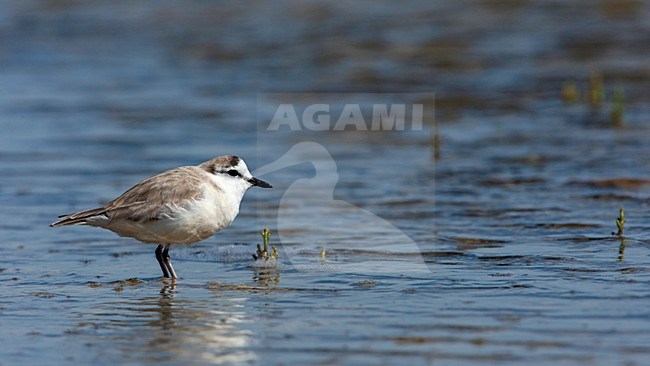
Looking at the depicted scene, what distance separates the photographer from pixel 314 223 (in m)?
9.73

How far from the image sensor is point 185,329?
627cm

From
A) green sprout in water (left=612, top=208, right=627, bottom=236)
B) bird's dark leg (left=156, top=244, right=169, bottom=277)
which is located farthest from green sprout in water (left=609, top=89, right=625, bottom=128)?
bird's dark leg (left=156, top=244, right=169, bottom=277)

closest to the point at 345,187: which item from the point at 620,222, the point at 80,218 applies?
the point at 620,222

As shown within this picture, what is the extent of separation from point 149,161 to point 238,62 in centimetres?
749

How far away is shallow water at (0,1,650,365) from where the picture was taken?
6.08 meters

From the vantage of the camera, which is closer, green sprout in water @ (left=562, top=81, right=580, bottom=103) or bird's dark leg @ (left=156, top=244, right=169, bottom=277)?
bird's dark leg @ (left=156, top=244, right=169, bottom=277)

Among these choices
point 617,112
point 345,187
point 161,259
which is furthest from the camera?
point 617,112

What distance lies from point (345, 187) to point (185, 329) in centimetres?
492

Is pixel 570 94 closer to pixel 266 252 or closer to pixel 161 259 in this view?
pixel 266 252

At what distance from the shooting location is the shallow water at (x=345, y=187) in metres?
6.08

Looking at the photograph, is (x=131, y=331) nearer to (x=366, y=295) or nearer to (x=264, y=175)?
(x=366, y=295)

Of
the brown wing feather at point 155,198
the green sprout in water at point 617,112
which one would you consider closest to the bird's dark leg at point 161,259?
the brown wing feather at point 155,198

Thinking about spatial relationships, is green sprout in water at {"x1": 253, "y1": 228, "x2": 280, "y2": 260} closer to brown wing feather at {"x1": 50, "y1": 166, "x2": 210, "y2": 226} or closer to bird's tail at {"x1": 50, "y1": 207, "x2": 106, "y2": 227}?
brown wing feather at {"x1": 50, "y1": 166, "x2": 210, "y2": 226}

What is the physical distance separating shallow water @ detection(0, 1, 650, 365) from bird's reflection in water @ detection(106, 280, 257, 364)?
2 cm
